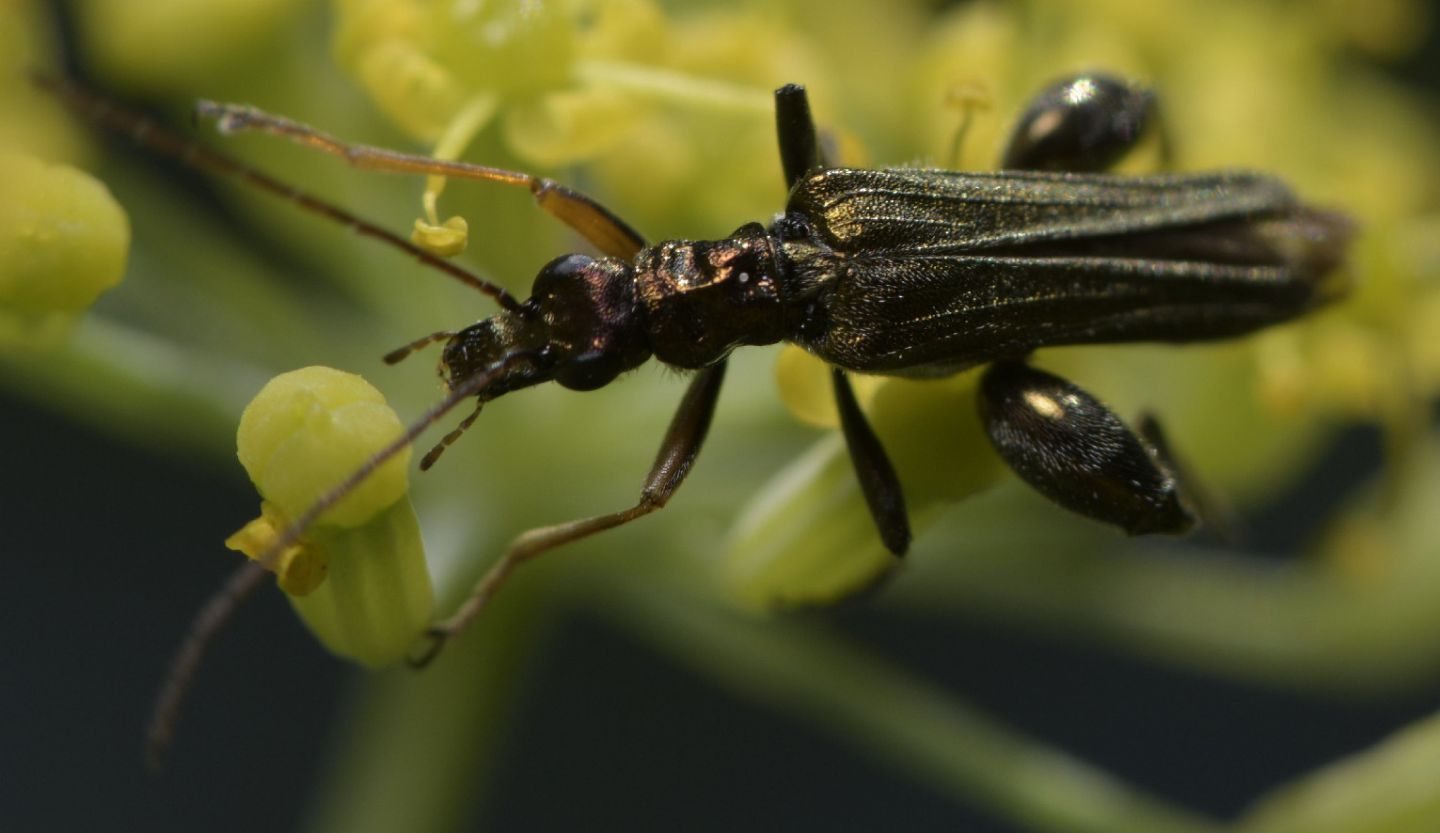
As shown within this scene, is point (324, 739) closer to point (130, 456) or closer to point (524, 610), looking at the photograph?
point (130, 456)

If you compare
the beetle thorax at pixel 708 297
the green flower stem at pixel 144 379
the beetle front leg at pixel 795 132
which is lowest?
the green flower stem at pixel 144 379

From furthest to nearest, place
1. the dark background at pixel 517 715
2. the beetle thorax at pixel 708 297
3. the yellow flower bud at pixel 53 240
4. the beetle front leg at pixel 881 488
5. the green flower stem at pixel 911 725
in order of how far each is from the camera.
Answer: the dark background at pixel 517 715
the green flower stem at pixel 911 725
the beetle thorax at pixel 708 297
the beetle front leg at pixel 881 488
the yellow flower bud at pixel 53 240

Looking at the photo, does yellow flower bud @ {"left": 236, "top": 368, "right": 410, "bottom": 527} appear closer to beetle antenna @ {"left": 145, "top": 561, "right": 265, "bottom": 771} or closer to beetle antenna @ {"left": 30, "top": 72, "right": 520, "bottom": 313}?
beetle antenna @ {"left": 145, "top": 561, "right": 265, "bottom": 771}

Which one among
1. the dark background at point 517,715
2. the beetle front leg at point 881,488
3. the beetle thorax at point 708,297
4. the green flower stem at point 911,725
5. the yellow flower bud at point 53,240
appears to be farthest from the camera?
the dark background at point 517,715

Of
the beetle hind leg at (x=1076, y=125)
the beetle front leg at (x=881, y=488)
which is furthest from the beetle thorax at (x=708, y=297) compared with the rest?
the beetle hind leg at (x=1076, y=125)

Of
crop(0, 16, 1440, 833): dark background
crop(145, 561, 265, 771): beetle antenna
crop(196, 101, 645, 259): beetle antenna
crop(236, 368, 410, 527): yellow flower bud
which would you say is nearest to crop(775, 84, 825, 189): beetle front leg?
crop(196, 101, 645, 259): beetle antenna

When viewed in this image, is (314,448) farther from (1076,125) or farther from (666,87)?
(1076,125)

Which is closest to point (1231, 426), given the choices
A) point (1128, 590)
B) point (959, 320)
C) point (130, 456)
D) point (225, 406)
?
point (1128, 590)

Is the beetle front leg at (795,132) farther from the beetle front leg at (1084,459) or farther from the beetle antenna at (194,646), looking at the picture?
the beetle antenna at (194,646)

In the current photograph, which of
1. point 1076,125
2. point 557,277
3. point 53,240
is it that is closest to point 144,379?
point 53,240
